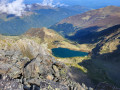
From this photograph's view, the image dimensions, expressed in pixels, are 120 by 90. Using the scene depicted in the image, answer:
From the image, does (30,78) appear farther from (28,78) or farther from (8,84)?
(8,84)

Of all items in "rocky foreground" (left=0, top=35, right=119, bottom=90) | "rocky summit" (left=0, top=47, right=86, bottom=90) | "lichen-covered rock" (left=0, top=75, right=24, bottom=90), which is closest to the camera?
"lichen-covered rock" (left=0, top=75, right=24, bottom=90)

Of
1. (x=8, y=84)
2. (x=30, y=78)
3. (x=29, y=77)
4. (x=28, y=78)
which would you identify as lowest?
(x=29, y=77)

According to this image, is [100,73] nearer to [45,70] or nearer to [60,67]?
[60,67]

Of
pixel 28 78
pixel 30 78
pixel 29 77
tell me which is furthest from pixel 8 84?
pixel 29 77

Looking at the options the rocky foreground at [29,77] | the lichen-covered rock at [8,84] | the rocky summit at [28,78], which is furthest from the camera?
the rocky foreground at [29,77]

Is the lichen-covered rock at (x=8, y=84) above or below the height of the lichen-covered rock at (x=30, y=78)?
above

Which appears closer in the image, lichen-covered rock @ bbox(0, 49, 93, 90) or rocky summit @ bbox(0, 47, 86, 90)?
rocky summit @ bbox(0, 47, 86, 90)

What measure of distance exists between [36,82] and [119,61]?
6485 inches

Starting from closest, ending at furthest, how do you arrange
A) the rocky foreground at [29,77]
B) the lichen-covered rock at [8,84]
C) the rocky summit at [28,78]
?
the lichen-covered rock at [8,84], the rocky summit at [28,78], the rocky foreground at [29,77]

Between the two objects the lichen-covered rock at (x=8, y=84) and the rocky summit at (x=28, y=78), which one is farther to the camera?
the rocky summit at (x=28, y=78)

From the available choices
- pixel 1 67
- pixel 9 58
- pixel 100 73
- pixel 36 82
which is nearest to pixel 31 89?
pixel 36 82

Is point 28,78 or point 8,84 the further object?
point 28,78

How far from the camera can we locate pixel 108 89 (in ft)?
183

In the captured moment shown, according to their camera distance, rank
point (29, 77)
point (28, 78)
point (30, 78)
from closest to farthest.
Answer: point (30, 78) < point (28, 78) < point (29, 77)
